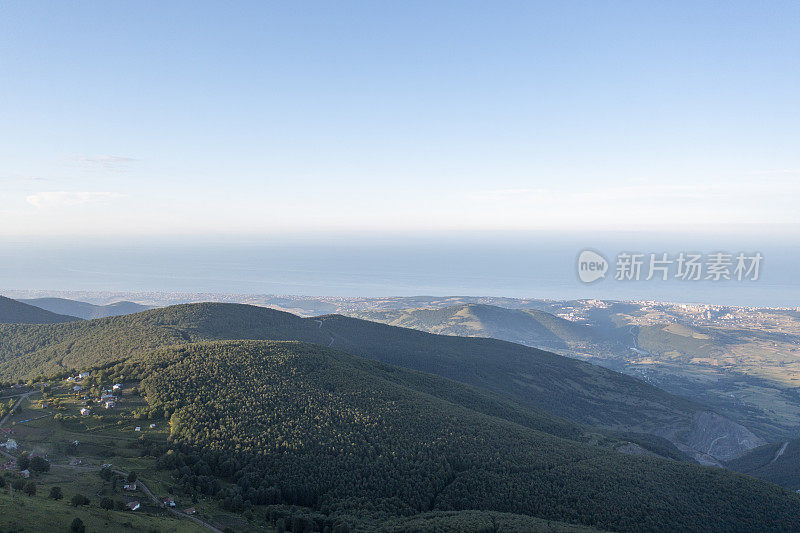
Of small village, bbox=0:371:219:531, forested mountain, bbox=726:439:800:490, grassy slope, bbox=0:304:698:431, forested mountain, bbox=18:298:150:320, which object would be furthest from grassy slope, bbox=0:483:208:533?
forested mountain, bbox=18:298:150:320

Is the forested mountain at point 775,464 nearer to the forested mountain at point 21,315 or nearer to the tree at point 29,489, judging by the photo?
the tree at point 29,489

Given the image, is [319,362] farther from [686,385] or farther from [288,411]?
[686,385]

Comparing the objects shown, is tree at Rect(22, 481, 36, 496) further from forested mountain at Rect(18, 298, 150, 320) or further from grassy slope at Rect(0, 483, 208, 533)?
forested mountain at Rect(18, 298, 150, 320)

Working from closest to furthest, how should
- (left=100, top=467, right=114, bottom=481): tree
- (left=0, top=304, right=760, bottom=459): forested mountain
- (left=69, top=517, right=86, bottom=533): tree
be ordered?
(left=69, top=517, right=86, bottom=533): tree → (left=100, top=467, right=114, bottom=481): tree → (left=0, top=304, right=760, bottom=459): forested mountain

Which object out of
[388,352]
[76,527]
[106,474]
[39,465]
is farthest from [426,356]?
[76,527]

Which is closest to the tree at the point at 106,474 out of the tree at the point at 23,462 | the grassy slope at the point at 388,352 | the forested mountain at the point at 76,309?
the tree at the point at 23,462
